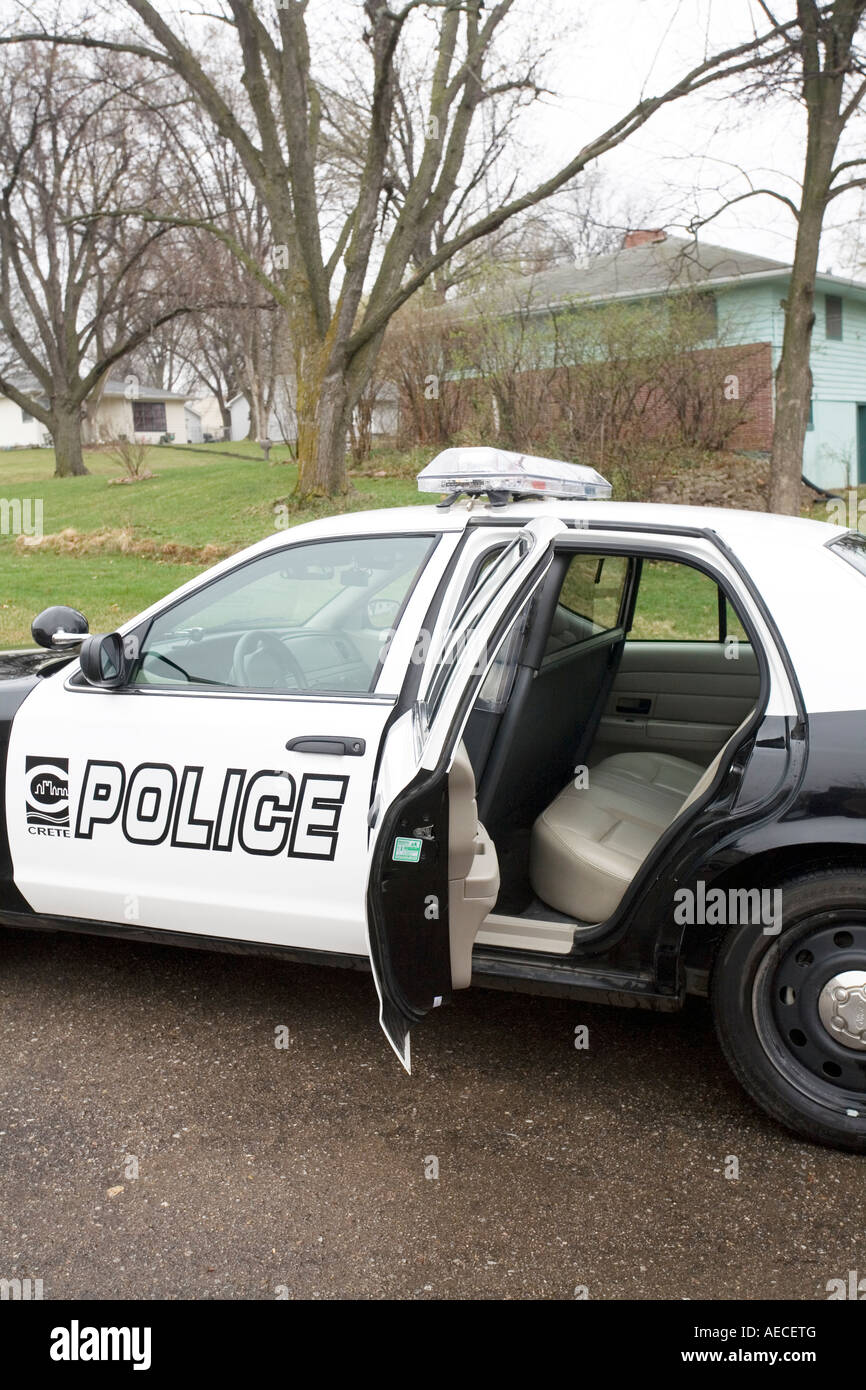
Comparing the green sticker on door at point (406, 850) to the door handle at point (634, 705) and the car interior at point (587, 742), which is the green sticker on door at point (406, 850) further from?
the door handle at point (634, 705)

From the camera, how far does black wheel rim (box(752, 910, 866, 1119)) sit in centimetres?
288

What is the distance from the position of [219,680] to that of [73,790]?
569 millimetres

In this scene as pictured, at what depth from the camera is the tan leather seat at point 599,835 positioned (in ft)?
10.9

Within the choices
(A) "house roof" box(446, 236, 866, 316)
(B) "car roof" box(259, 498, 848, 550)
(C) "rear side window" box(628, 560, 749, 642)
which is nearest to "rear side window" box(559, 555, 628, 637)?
(B) "car roof" box(259, 498, 848, 550)

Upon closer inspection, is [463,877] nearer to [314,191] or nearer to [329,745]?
[329,745]

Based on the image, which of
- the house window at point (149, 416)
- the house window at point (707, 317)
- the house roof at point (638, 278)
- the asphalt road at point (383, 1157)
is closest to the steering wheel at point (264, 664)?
the asphalt road at point (383, 1157)

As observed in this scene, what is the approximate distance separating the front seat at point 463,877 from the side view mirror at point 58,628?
5.21 feet

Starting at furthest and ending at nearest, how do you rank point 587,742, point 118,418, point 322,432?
point 118,418
point 322,432
point 587,742

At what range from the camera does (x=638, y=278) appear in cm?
2325

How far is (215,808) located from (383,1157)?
42.7 inches

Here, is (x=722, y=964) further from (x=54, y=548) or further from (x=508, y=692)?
(x=54, y=548)

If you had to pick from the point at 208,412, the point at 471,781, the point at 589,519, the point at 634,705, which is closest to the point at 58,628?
the point at 471,781

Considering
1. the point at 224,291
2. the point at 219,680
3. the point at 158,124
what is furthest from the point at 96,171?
the point at 219,680

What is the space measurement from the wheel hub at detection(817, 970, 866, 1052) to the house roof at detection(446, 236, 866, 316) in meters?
12.2
